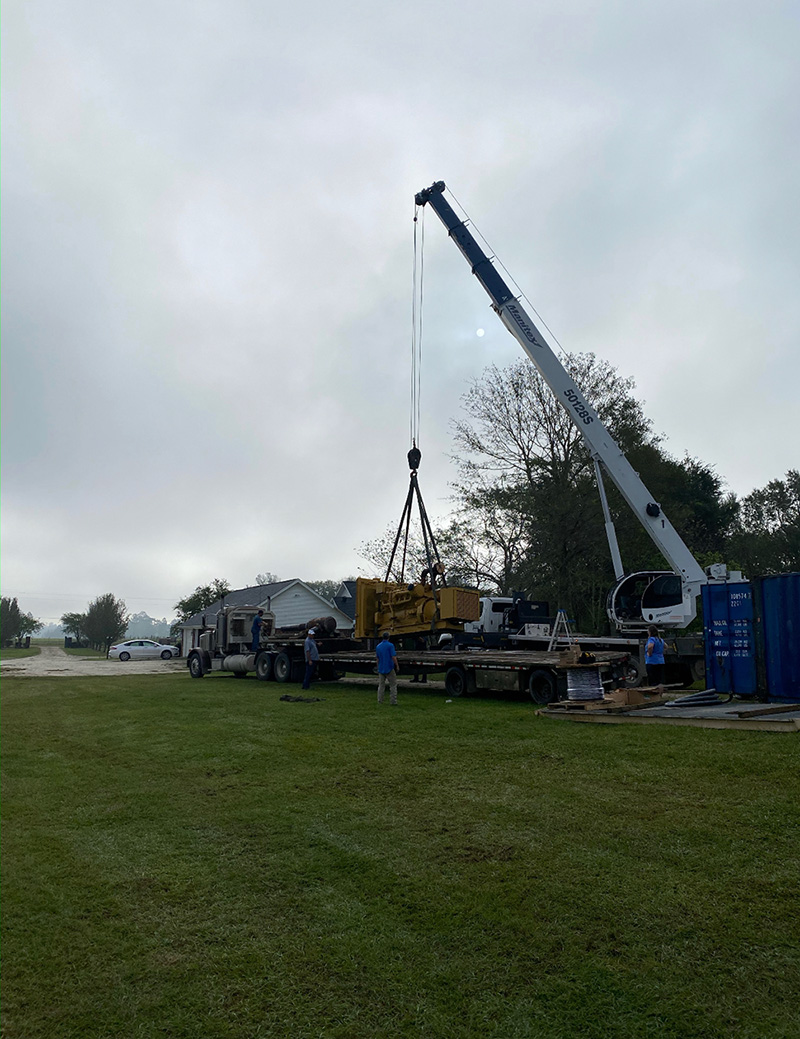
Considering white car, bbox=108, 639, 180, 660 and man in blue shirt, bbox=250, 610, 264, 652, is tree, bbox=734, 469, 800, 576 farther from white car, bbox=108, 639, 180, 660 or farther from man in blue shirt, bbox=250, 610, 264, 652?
white car, bbox=108, 639, 180, 660

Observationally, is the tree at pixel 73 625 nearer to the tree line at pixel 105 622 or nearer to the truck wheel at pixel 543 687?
the tree line at pixel 105 622

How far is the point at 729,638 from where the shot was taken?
569 inches

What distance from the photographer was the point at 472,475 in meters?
34.9

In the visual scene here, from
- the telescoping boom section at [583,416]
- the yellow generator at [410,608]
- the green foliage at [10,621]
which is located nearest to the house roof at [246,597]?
the yellow generator at [410,608]

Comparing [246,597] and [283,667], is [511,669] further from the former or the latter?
[246,597]

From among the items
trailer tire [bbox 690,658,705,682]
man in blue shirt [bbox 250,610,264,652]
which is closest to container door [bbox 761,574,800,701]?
trailer tire [bbox 690,658,705,682]

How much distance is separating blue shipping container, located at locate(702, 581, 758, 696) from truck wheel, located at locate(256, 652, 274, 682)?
48.4 feet

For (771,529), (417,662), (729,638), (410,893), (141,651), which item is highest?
(771,529)

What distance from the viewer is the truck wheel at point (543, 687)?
15.0m

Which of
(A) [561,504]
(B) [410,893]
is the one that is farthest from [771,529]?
(B) [410,893]

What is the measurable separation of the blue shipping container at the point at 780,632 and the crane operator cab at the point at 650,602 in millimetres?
6141

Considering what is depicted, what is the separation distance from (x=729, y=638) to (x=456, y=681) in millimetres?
6284

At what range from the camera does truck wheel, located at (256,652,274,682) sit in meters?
24.6

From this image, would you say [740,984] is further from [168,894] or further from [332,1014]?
[168,894]
